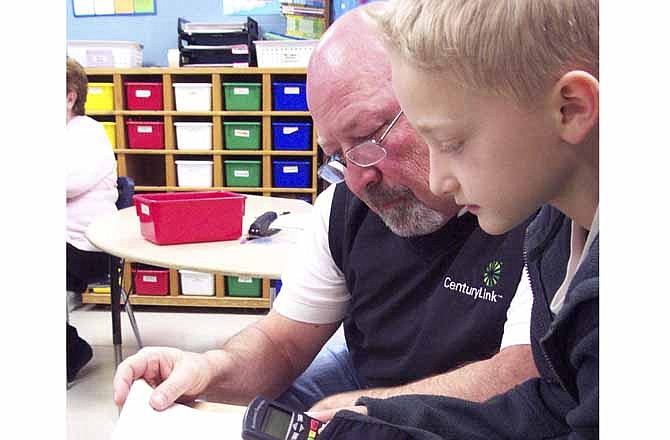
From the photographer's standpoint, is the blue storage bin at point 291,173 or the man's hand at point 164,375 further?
the blue storage bin at point 291,173

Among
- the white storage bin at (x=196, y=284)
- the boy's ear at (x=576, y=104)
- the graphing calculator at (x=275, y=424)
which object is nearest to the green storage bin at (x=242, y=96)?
the white storage bin at (x=196, y=284)

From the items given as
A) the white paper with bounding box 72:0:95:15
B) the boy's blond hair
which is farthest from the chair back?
the boy's blond hair

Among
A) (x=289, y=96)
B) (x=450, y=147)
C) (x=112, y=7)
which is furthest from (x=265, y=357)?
(x=112, y=7)

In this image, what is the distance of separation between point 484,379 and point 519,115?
1.70ft

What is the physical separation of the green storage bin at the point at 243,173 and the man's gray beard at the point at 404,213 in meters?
2.55

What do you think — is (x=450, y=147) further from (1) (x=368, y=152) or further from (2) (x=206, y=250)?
(2) (x=206, y=250)

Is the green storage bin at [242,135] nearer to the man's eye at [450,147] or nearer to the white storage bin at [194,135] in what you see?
the white storage bin at [194,135]

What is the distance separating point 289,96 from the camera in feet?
12.0

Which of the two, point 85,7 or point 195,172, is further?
point 85,7

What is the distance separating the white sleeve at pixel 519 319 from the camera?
97 cm

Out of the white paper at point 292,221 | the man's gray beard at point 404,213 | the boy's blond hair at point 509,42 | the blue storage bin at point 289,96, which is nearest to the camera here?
the boy's blond hair at point 509,42
